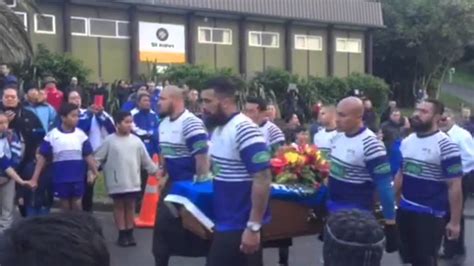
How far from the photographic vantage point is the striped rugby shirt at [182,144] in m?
9.72

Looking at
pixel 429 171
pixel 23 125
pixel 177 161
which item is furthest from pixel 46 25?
pixel 429 171

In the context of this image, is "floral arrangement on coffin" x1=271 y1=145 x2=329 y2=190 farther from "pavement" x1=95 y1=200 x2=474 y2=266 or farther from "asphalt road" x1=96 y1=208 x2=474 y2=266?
"asphalt road" x1=96 y1=208 x2=474 y2=266

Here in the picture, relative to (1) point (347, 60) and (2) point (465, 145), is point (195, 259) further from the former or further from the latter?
(1) point (347, 60)

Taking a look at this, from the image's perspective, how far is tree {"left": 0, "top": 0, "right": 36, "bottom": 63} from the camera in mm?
22438

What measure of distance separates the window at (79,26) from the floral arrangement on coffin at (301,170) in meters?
25.9

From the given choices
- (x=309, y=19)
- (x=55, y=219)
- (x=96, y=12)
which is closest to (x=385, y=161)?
(x=55, y=219)

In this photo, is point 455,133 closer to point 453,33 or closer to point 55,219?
point 55,219

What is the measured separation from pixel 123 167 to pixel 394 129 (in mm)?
A: 5527

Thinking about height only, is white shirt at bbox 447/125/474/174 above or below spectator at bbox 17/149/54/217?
above

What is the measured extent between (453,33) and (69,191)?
4608 centimetres

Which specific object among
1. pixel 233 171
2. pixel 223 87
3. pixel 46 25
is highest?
pixel 46 25

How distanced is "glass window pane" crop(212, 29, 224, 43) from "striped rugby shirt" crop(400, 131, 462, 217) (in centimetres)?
3186

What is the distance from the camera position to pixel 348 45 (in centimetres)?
4788

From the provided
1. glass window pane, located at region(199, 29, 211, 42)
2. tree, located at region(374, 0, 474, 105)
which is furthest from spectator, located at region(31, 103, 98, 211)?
tree, located at region(374, 0, 474, 105)
